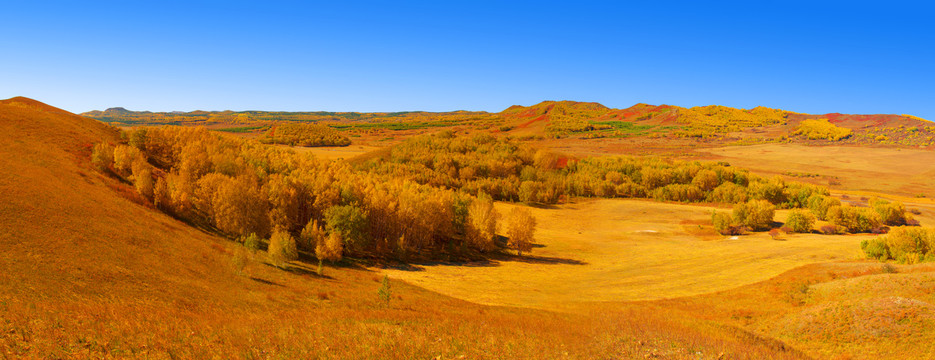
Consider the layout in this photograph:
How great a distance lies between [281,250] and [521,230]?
23206 mm

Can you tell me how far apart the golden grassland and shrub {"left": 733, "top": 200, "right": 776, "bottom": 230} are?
9.91 m

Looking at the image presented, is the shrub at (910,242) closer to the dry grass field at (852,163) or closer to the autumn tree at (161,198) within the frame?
the autumn tree at (161,198)

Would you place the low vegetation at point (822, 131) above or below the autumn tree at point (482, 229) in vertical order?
above

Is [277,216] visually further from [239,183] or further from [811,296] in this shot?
[811,296]

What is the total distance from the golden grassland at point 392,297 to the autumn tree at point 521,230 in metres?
2.53

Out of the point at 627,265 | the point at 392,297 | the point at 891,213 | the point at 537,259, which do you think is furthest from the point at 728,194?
the point at 392,297

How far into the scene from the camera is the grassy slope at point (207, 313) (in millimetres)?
12445

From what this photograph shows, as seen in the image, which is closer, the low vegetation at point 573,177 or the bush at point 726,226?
the bush at point 726,226

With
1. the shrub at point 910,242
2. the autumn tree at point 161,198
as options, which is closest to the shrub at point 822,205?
the shrub at point 910,242

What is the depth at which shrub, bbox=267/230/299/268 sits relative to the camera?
28.7 m

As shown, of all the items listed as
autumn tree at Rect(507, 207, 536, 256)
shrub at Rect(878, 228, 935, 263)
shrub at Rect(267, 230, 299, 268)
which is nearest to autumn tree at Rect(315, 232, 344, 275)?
shrub at Rect(267, 230, 299, 268)

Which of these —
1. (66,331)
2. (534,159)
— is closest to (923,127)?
(534,159)

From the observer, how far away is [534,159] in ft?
326

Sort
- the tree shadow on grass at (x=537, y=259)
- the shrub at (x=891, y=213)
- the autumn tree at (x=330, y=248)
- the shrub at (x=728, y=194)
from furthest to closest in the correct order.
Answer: the shrub at (x=728, y=194), the shrub at (x=891, y=213), the tree shadow on grass at (x=537, y=259), the autumn tree at (x=330, y=248)
